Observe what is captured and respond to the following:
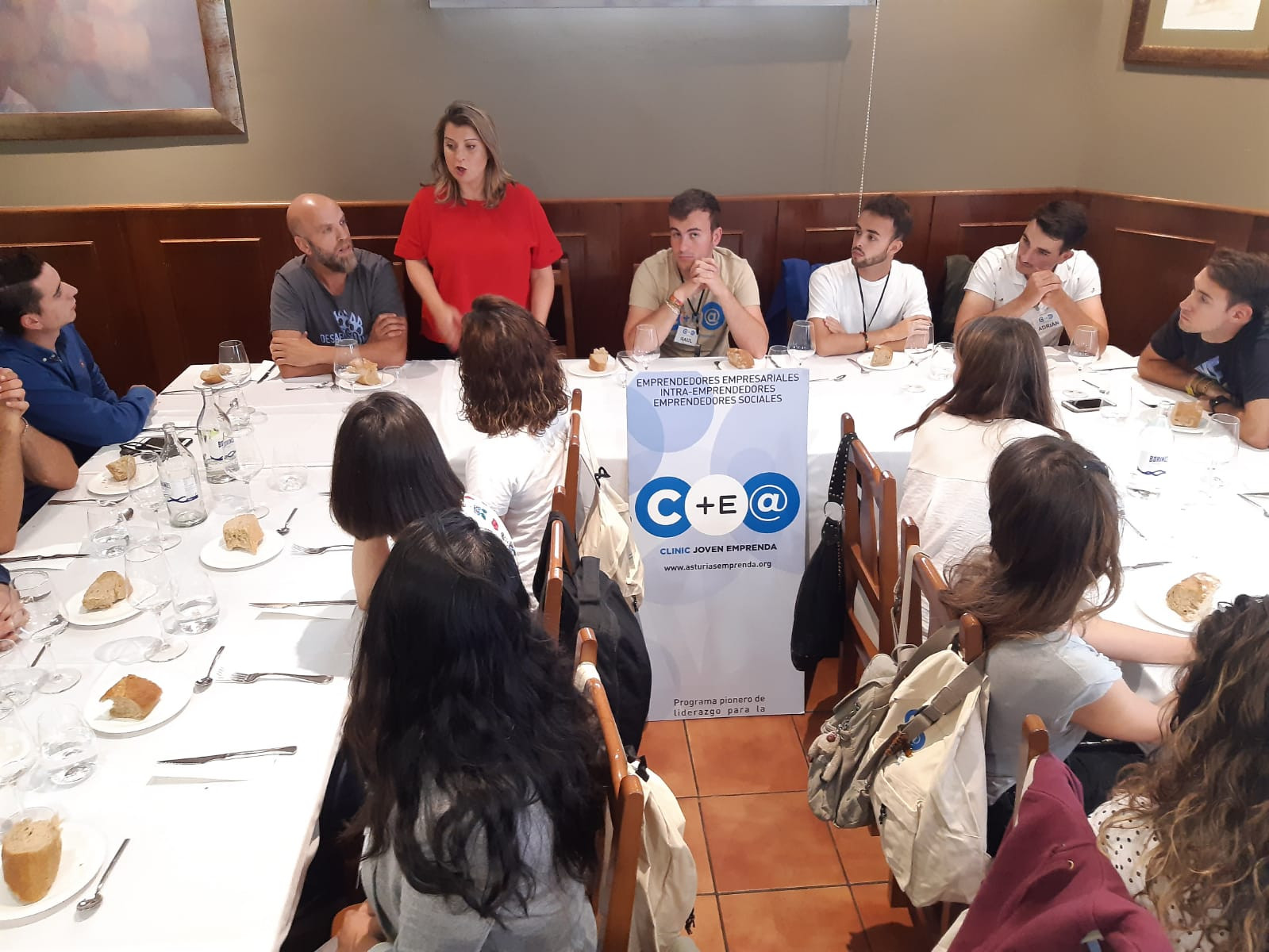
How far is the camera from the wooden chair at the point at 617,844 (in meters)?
1.20

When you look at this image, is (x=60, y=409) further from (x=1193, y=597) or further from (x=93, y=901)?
(x=1193, y=597)

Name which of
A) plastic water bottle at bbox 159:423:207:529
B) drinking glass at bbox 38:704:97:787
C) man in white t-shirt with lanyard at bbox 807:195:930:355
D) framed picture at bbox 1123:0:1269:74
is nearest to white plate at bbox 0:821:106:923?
drinking glass at bbox 38:704:97:787

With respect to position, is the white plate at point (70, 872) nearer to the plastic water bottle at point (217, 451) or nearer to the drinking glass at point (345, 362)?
the plastic water bottle at point (217, 451)

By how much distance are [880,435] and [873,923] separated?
51.8 inches

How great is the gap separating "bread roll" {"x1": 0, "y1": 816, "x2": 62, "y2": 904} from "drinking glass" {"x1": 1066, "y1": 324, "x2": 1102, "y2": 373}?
3.17 meters

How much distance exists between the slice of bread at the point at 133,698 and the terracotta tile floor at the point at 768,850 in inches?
49.3

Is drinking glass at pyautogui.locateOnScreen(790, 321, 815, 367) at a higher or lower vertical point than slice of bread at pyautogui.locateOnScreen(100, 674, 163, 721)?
higher

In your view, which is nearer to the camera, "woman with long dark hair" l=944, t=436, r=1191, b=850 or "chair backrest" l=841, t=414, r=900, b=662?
"woman with long dark hair" l=944, t=436, r=1191, b=850

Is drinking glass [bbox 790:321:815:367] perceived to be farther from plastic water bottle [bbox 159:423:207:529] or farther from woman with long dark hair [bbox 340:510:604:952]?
woman with long dark hair [bbox 340:510:604:952]

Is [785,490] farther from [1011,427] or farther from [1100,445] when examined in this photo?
[1100,445]

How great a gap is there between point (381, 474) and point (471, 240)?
6.87 ft

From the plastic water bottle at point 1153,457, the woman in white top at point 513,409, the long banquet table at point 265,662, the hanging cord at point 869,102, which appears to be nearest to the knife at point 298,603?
the long banquet table at point 265,662

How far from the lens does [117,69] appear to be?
417 centimetres

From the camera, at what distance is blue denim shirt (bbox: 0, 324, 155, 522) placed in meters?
2.62
